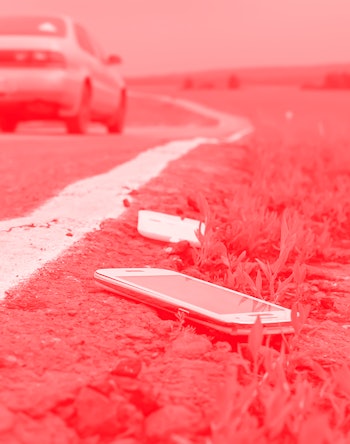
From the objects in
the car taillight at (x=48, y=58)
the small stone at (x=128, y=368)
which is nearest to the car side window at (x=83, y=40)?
the car taillight at (x=48, y=58)

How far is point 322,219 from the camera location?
5.82 m

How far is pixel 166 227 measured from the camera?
4.54m

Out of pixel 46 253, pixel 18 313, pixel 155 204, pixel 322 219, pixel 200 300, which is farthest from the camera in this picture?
pixel 322 219

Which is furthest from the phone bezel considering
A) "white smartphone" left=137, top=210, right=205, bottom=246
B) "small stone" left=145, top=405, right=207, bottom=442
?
"white smartphone" left=137, top=210, right=205, bottom=246

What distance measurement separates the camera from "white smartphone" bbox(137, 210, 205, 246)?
4453 millimetres

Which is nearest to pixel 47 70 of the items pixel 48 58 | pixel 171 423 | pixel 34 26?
pixel 48 58

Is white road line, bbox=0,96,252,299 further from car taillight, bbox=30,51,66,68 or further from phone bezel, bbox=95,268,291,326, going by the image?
car taillight, bbox=30,51,66,68

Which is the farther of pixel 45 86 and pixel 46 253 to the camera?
pixel 45 86

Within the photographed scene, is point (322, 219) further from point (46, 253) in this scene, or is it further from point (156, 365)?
point (156, 365)

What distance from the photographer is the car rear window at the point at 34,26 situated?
12.8 meters

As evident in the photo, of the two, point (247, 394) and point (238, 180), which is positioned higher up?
point (247, 394)

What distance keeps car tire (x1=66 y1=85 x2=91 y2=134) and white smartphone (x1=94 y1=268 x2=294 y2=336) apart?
32.3 feet

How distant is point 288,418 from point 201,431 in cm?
22

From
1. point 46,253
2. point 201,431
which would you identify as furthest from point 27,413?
point 46,253
